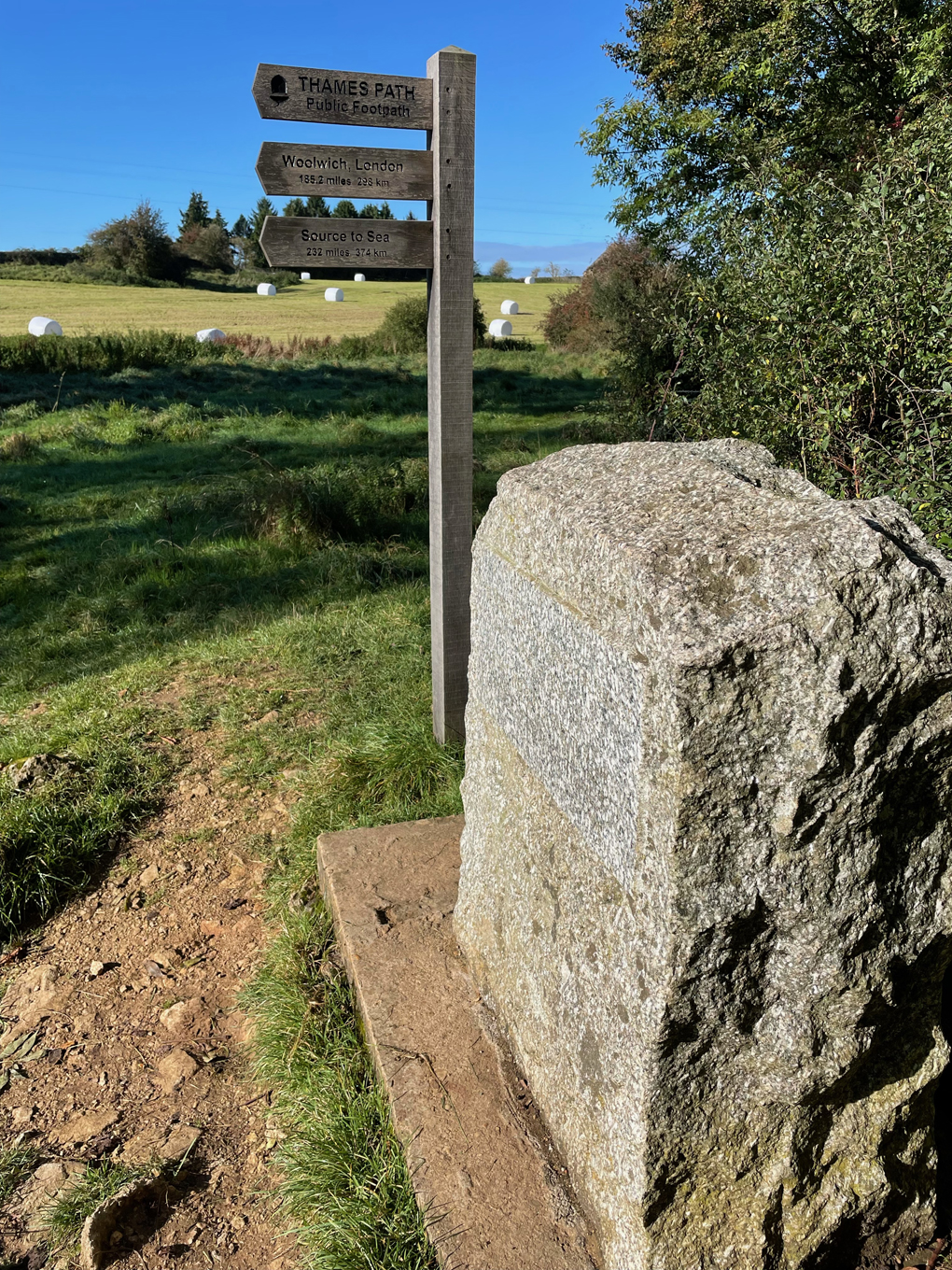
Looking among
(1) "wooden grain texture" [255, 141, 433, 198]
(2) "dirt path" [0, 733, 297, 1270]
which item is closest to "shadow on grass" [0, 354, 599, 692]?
(2) "dirt path" [0, 733, 297, 1270]

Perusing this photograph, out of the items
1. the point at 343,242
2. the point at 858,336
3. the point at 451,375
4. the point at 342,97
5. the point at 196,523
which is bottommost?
the point at 196,523

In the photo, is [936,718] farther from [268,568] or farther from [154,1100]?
[268,568]

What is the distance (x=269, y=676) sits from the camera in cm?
526

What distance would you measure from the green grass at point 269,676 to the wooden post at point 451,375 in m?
0.43

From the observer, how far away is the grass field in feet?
89.0

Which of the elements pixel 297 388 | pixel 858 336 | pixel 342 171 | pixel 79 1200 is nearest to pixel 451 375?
pixel 342 171

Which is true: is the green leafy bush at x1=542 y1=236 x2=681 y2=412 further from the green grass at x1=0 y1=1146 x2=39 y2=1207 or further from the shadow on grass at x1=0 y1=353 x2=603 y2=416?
the green grass at x1=0 y1=1146 x2=39 y2=1207

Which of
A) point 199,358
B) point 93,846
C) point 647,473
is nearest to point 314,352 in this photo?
point 199,358

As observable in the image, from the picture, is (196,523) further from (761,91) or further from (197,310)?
(197,310)


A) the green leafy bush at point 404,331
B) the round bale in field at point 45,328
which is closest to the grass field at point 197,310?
the round bale in field at point 45,328

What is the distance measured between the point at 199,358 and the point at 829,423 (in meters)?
19.0

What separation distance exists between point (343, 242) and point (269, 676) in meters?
2.62

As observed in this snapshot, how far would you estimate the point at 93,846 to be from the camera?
3.82 m

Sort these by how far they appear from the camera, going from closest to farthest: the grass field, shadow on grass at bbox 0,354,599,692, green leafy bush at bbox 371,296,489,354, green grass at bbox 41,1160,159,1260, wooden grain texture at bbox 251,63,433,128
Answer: green grass at bbox 41,1160,159,1260 < wooden grain texture at bbox 251,63,433,128 < shadow on grass at bbox 0,354,599,692 < green leafy bush at bbox 371,296,489,354 < the grass field
